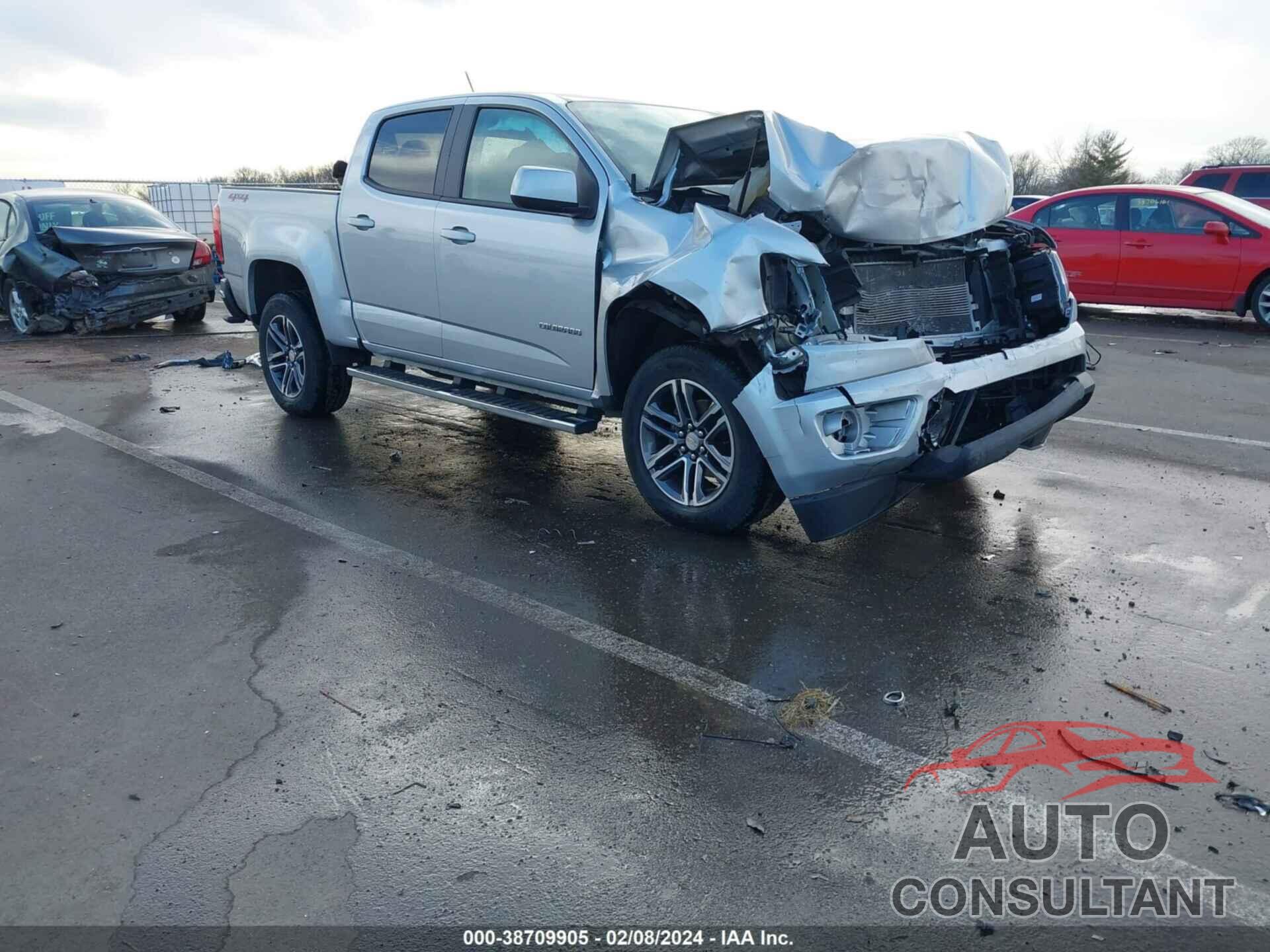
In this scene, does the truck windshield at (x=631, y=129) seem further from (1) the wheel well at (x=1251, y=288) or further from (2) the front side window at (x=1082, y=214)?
(1) the wheel well at (x=1251, y=288)

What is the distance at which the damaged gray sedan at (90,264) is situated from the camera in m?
11.9

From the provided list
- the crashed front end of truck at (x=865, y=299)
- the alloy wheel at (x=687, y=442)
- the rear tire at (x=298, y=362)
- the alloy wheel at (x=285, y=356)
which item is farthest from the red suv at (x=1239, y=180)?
the alloy wheel at (x=687, y=442)

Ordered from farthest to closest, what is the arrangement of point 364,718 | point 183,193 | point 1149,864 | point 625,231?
1. point 183,193
2. point 625,231
3. point 364,718
4. point 1149,864

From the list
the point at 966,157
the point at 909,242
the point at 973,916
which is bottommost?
the point at 973,916

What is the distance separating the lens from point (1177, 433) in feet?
23.7

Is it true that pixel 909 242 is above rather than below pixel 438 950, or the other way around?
above

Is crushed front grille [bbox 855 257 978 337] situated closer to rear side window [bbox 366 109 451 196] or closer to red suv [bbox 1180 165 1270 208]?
rear side window [bbox 366 109 451 196]

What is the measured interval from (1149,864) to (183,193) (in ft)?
87.7

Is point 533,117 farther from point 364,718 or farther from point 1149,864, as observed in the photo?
point 1149,864

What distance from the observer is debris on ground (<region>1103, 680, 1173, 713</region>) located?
352cm

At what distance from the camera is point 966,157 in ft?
16.7

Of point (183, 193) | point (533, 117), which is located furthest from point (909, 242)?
point (183, 193)

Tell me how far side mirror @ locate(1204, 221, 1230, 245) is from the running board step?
8931mm

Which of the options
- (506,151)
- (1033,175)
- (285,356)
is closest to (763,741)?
(506,151)
